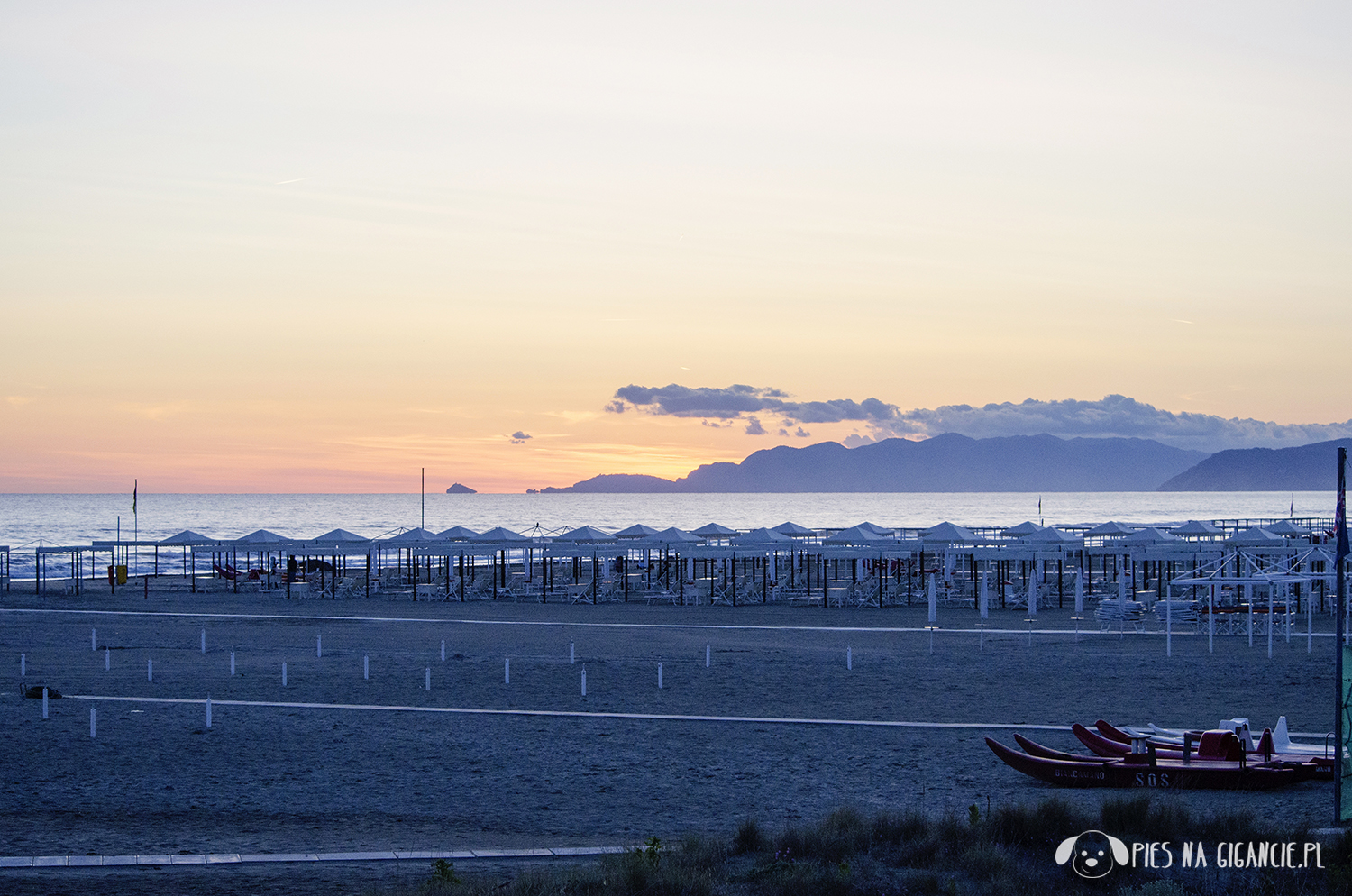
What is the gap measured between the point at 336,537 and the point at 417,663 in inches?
1014

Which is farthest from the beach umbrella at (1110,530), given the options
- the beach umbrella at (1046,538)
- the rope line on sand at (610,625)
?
the rope line on sand at (610,625)

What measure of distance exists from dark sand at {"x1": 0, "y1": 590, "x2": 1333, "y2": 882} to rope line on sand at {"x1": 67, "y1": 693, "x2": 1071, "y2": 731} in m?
0.31

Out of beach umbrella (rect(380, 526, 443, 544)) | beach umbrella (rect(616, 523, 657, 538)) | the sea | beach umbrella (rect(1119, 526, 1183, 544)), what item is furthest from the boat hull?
the sea

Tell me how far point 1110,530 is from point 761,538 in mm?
13015

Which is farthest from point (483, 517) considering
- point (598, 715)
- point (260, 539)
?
point (598, 715)

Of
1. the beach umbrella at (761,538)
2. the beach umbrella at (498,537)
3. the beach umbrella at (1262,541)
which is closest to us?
the beach umbrella at (1262,541)

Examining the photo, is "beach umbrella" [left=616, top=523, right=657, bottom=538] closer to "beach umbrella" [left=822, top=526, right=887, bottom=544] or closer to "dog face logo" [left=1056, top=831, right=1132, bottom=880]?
"beach umbrella" [left=822, top=526, right=887, bottom=544]

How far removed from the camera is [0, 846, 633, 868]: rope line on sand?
9508 millimetres

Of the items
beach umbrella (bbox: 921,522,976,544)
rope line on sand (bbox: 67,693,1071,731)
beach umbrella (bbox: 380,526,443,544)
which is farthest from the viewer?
beach umbrella (bbox: 380,526,443,544)

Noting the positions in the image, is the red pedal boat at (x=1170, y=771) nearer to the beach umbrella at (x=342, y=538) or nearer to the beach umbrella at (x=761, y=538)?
the beach umbrella at (x=761, y=538)

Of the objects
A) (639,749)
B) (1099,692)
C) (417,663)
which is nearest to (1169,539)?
(1099,692)

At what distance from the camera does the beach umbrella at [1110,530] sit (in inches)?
1712

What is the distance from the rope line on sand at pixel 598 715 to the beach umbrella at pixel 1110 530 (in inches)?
1153

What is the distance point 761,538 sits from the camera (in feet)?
144
